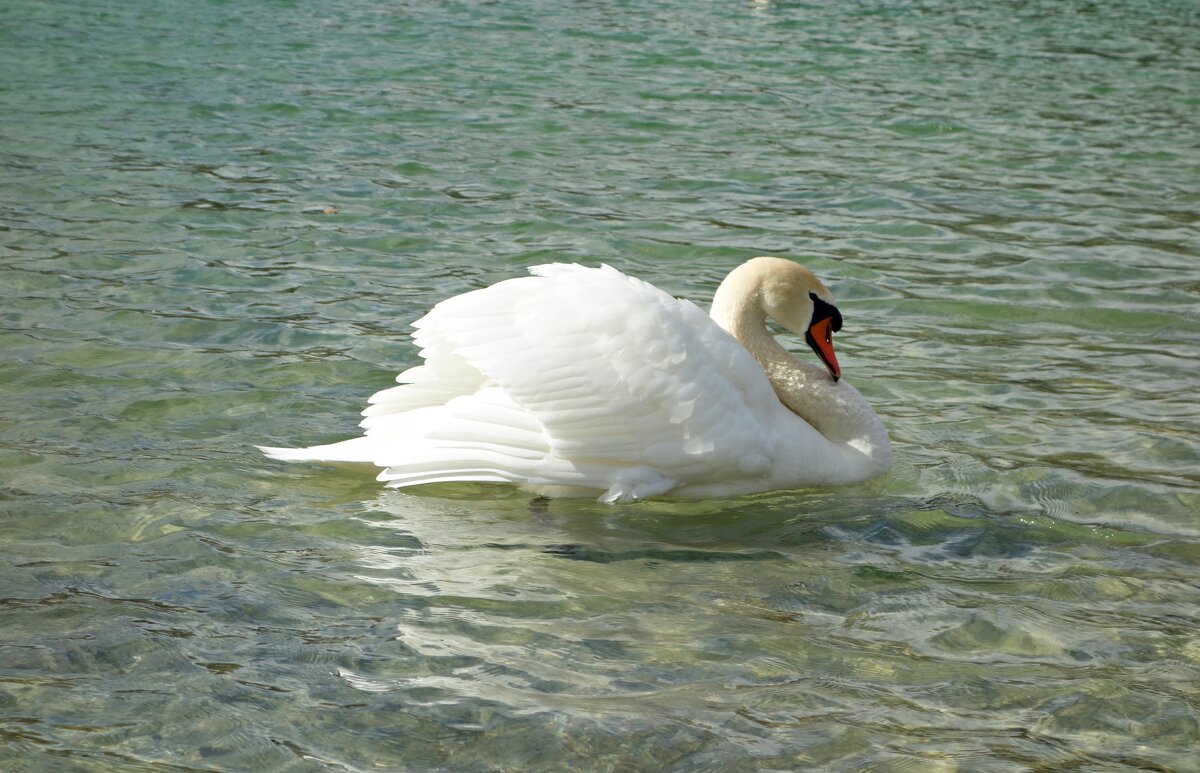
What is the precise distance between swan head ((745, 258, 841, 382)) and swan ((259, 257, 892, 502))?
0.52m

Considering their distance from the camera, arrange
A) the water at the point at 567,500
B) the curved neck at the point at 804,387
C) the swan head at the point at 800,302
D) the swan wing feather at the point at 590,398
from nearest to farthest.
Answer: the water at the point at 567,500, the swan wing feather at the point at 590,398, the curved neck at the point at 804,387, the swan head at the point at 800,302

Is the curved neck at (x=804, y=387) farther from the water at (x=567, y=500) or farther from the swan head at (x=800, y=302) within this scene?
the water at (x=567, y=500)

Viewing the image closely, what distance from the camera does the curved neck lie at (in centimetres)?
593

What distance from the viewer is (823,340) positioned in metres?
6.20

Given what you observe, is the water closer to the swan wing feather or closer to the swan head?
the swan wing feather

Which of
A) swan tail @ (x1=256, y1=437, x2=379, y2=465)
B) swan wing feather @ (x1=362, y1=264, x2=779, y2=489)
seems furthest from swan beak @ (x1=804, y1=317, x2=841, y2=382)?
swan tail @ (x1=256, y1=437, x2=379, y2=465)

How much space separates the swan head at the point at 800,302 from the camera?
609cm

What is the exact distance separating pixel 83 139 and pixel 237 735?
889cm

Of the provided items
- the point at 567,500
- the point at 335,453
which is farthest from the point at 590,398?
the point at 335,453

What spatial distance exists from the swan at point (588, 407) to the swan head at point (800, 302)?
524 mm

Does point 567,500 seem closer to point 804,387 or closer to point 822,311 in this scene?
point 804,387

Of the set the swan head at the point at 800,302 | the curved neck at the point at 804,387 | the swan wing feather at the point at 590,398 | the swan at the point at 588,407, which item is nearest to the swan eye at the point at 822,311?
the swan head at the point at 800,302

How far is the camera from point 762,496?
5.78 metres

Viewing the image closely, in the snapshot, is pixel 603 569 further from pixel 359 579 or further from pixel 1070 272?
pixel 1070 272
